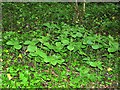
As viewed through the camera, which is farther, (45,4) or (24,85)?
(45,4)

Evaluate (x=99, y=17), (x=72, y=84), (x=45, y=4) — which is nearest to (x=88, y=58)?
(x=72, y=84)

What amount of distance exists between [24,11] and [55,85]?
543 cm

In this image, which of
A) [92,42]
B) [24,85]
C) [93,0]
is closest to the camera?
[24,85]

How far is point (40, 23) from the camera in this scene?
8180mm

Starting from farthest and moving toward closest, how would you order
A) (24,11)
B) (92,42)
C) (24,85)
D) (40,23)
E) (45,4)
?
(45,4)
(24,11)
(40,23)
(92,42)
(24,85)

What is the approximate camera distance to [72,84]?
4.50m

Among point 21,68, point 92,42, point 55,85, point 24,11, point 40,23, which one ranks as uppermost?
point 24,11

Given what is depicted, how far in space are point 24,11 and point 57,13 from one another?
4.38 ft

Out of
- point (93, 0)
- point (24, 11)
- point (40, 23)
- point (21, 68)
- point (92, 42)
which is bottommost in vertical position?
point (21, 68)

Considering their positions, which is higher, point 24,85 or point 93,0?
point 93,0

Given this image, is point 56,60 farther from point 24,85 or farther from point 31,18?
point 31,18

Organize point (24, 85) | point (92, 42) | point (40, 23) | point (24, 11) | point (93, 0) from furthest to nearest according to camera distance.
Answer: point (93, 0), point (24, 11), point (40, 23), point (92, 42), point (24, 85)

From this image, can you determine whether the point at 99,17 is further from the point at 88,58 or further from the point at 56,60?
the point at 56,60

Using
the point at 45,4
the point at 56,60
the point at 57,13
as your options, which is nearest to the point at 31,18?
the point at 57,13
